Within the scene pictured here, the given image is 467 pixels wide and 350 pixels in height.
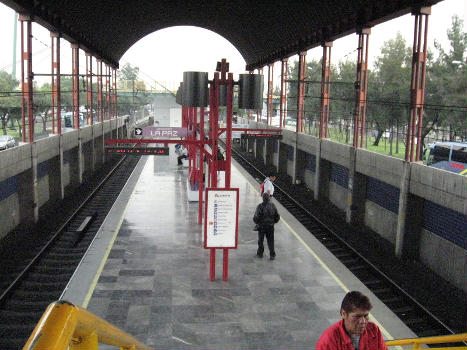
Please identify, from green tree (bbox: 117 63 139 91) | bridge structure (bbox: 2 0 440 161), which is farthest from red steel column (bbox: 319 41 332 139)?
green tree (bbox: 117 63 139 91)

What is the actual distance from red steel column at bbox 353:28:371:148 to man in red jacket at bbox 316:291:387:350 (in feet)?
48.5

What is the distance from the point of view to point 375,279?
12.0 meters

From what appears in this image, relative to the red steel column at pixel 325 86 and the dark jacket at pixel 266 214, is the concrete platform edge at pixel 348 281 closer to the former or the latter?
the dark jacket at pixel 266 214

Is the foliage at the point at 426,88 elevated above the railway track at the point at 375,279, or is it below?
above

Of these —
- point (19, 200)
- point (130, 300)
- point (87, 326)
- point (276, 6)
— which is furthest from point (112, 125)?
point (87, 326)

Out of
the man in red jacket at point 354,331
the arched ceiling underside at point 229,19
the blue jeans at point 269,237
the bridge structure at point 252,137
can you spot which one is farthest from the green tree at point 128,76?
the man in red jacket at point 354,331

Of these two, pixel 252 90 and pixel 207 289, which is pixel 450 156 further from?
pixel 207 289

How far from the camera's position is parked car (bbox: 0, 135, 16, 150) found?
1519cm

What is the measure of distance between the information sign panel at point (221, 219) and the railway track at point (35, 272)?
3.37 metres

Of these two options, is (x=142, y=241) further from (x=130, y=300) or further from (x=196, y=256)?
(x=130, y=300)

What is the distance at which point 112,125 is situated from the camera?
41.0m

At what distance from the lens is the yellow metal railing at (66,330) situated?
5.70 ft

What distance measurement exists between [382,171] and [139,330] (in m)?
9.66

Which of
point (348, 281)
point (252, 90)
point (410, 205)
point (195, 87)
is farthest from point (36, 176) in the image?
point (410, 205)
